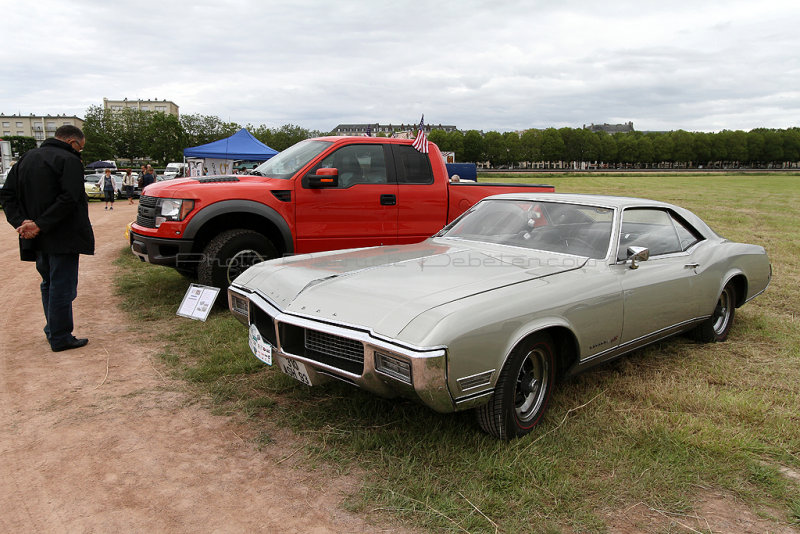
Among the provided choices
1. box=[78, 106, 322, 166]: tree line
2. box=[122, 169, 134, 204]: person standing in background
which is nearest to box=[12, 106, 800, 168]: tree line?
box=[78, 106, 322, 166]: tree line

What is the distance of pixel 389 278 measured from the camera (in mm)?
3266

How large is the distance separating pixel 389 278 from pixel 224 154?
1729 cm

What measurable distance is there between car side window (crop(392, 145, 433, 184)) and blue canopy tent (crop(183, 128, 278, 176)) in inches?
547

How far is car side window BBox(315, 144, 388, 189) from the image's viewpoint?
6139mm

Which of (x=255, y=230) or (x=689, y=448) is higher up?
(x=255, y=230)

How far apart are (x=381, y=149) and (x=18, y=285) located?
16.9ft

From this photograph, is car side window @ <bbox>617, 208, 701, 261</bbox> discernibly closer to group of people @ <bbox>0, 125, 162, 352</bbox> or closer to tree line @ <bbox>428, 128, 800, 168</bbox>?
group of people @ <bbox>0, 125, 162, 352</bbox>

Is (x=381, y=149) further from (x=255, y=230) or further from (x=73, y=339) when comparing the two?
(x=73, y=339)

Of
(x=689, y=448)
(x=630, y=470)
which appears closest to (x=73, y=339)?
(x=630, y=470)

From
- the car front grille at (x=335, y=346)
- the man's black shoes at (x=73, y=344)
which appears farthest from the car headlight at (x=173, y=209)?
the car front grille at (x=335, y=346)

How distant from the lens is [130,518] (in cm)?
242

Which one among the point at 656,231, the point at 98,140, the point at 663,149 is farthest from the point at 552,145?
the point at 656,231

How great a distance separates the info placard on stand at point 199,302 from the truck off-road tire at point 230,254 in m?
0.29

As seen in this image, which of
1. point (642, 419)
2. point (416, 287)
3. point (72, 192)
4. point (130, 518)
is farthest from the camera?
point (72, 192)
